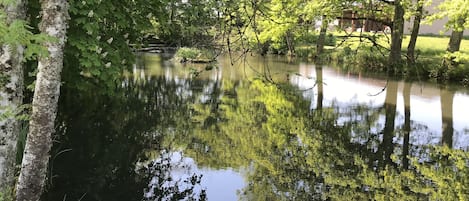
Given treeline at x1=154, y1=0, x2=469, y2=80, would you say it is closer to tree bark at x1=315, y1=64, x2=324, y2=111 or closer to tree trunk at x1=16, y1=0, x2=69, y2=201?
tree trunk at x1=16, y1=0, x2=69, y2=201

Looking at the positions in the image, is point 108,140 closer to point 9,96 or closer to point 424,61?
point 9,96

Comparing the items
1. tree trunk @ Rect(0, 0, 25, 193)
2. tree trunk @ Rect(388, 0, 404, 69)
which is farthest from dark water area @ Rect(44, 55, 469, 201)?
tree trunk @ Rect(0, 0, 25, 193)

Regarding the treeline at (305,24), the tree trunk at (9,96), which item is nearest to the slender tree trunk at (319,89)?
the treeline at (305,24)

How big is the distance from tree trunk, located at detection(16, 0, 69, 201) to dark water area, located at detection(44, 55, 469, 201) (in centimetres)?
212

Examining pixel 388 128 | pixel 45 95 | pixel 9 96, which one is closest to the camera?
pixel 9 96

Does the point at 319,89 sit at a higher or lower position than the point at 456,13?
lower

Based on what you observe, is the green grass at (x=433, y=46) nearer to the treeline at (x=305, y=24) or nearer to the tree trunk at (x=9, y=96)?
the treeline at (x=305, y=24)

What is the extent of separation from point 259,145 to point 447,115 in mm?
6893

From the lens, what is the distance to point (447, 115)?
14.3 m

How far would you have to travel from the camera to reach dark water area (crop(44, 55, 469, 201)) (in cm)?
763

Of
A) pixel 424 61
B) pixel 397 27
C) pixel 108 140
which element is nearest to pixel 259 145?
pixel 108 140

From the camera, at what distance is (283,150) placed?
1013cm

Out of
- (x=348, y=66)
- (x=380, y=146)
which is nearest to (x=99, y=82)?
(x=380, y=146)

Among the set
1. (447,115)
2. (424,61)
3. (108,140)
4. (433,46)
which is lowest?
(108,140)
